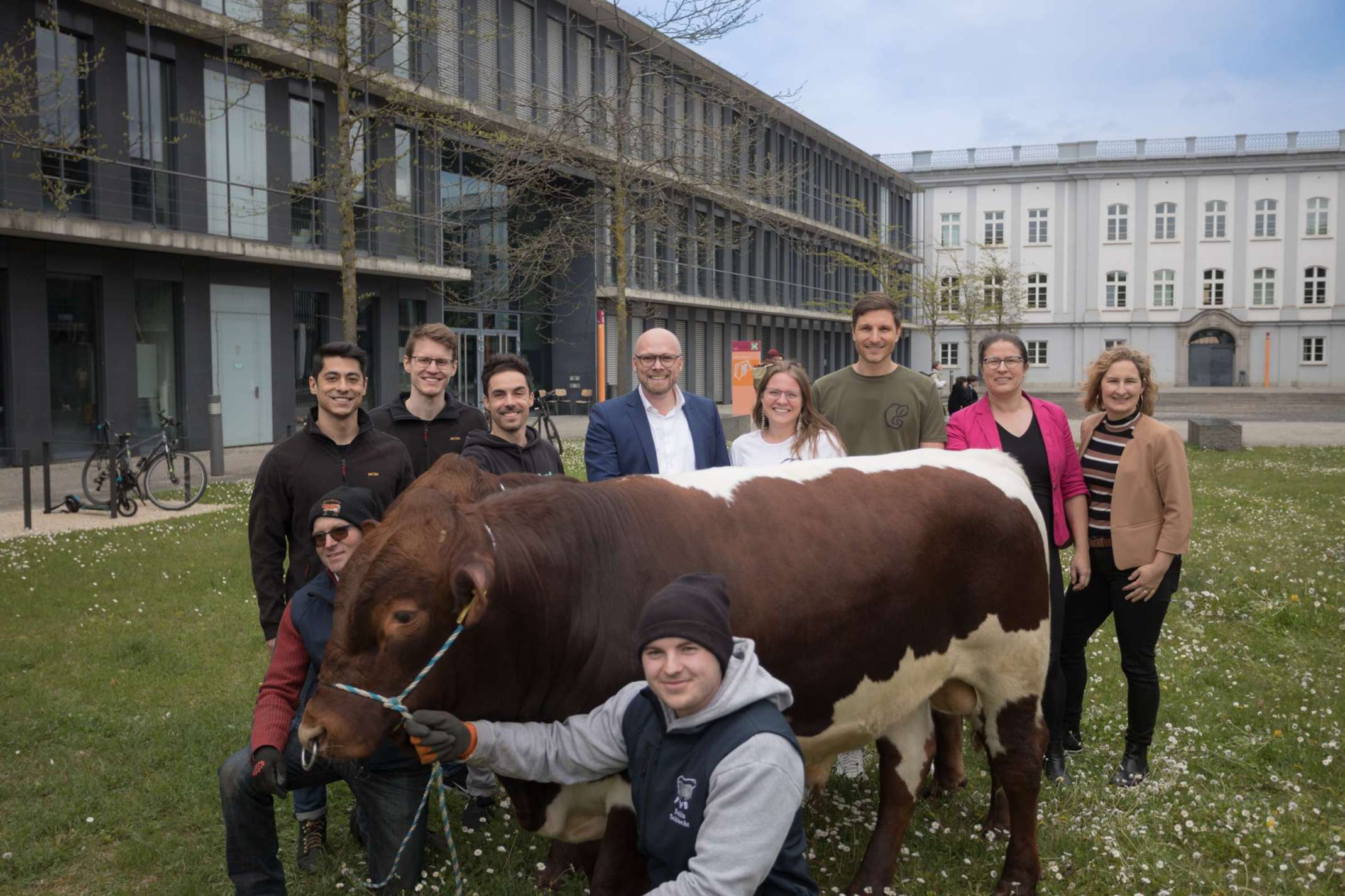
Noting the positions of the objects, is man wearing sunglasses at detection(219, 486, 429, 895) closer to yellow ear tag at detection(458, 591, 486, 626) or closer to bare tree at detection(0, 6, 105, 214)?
yellow ear tag at detection(458, 591, 486, 626)

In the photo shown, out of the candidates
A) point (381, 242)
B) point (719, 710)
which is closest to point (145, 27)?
point (381, 242)

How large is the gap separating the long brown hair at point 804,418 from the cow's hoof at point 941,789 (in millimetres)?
1750

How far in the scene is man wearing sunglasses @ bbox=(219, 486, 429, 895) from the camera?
3.65m

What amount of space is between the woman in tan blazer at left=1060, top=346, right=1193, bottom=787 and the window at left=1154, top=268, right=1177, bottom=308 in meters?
66.9

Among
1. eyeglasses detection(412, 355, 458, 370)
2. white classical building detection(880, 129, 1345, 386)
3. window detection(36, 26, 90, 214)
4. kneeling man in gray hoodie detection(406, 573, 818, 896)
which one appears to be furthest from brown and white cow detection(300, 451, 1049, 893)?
white classical building detection(880, 129, 1345, 386)

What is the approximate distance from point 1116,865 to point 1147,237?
69.0 m

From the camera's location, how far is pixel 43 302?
19.1m

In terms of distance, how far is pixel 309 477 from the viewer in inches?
176

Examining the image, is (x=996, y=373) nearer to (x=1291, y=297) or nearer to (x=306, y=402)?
(x=306, y=402)

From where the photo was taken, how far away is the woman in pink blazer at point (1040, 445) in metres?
5.03

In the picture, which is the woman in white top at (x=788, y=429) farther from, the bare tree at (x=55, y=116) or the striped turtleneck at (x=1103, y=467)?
the bare tree at (x=55, y=116)

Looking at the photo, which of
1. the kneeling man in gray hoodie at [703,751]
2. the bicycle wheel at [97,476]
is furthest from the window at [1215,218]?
the kneeling man in gray hoodie at [703,751]

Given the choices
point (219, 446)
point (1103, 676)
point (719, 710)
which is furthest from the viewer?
point (219, 446)

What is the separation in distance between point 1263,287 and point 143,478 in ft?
221
